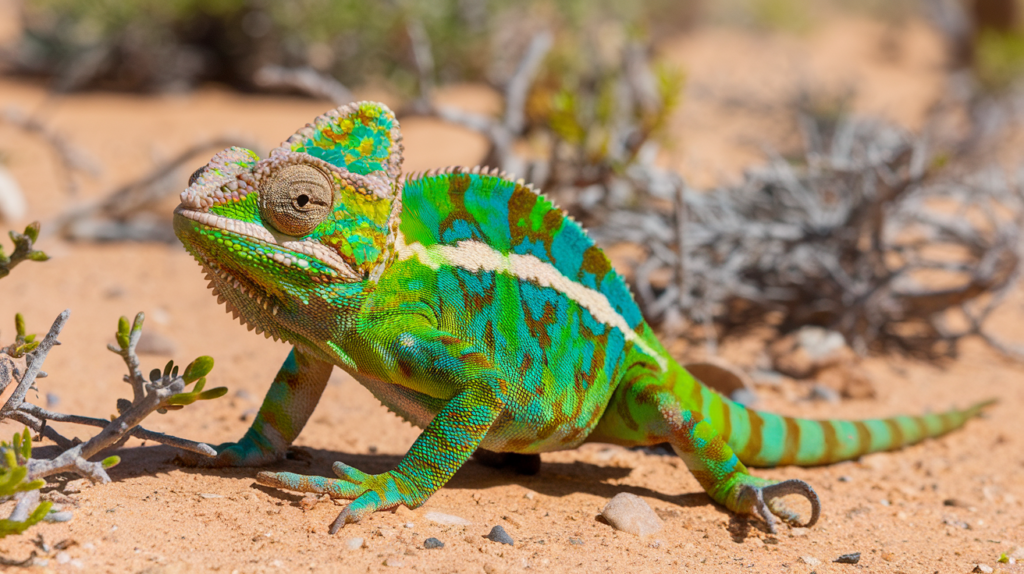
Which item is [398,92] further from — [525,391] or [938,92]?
[525,391]

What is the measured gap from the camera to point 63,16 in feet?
46.5

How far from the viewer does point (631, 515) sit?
3.25 metres

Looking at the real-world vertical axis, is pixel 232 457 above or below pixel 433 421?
below

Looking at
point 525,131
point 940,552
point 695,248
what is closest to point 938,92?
point 525,131

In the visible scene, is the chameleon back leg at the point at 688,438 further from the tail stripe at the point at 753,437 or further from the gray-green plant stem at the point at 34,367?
the gray-green plant stem at the point at 34,367

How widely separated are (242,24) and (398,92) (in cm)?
287


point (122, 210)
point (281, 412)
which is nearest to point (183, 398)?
point (281, 412)

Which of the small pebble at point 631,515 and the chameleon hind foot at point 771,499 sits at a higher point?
the chameleon hind foot at point 771,499

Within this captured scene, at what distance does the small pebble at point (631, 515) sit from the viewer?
3.20m

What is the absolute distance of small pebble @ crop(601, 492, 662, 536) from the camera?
3201 millimetres

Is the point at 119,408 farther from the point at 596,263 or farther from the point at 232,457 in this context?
the point at 596,263

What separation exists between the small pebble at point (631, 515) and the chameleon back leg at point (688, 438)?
0.88 ft

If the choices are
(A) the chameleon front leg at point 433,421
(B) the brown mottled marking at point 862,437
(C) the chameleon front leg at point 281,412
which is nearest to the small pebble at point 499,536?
(A) the chameleon front leg at point 433,421

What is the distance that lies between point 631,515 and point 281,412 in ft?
4.68
